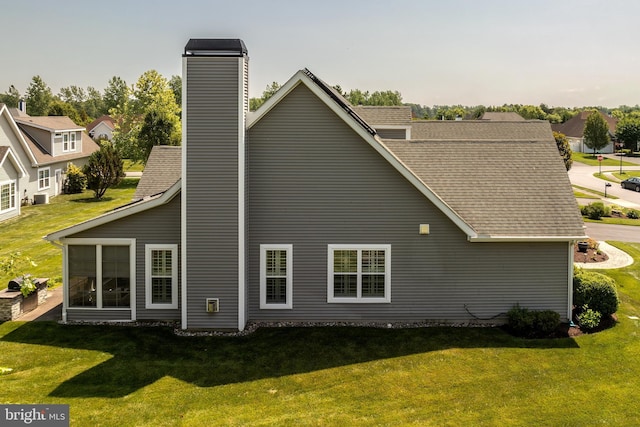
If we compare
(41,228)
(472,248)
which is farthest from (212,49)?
(41,228)

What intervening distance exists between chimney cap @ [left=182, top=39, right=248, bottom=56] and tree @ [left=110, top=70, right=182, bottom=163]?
133ft

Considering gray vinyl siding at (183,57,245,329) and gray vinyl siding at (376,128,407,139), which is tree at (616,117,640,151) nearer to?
gray vinyl siding at (376,128,407,139)

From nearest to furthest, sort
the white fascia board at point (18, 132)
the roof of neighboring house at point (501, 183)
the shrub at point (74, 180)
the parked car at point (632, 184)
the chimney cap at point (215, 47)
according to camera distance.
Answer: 1. the chimney cap at point (215, 47)
2. the roof of neighboring house at point (501, 183)
3. the white fascia board at point (18, 132)
4. the shrub at point (74, 180)
5. the parked car at point (632, 184)

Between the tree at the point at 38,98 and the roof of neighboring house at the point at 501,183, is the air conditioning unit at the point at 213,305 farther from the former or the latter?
the tree at the point at 38,98

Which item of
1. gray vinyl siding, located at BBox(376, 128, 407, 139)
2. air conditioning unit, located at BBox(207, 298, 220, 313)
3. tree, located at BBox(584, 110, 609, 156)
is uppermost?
tree, located at BBox(584, 110, 609, 156)

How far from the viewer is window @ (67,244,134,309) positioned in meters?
16.7

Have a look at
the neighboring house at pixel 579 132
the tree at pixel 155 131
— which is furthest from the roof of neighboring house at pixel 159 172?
the neighboring house at pixel 579 132

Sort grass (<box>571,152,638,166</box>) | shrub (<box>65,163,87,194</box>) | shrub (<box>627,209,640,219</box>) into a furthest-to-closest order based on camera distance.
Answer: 1. grass (<box>571,152,638,166</box>)
2. shrub (<box>65,163,87,194</box>)
3. shrub (<box>627,209,640,219</box>)

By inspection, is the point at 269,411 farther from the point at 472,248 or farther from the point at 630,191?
the point at 630,191

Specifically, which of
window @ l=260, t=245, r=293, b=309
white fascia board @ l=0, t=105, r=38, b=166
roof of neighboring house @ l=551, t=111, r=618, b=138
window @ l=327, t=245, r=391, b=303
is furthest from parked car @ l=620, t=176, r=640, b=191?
roof of neighboring house @ l=551, t=111, r=618, b=138

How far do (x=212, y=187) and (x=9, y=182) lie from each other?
88.1 ft

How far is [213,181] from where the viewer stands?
51.6ft

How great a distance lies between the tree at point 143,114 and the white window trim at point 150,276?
3982 centimetres

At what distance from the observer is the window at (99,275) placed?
16688mm
